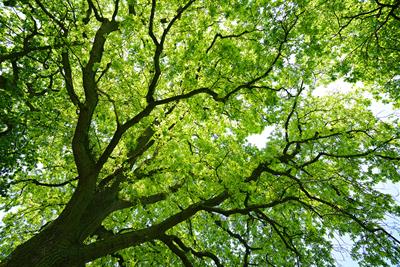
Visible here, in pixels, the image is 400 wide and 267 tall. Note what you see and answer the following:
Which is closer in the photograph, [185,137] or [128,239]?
[128,239]

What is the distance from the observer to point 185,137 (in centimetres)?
1008

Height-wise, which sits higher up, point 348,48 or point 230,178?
point 348,48

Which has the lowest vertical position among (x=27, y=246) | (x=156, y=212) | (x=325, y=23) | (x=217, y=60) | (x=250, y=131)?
(x=27, y=246)

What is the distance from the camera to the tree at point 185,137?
8.63 m

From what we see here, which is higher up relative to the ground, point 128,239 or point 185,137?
point 185,137

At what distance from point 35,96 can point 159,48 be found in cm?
493

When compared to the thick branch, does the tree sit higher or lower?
higher

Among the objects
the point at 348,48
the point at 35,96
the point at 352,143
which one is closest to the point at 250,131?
the point at 352,143

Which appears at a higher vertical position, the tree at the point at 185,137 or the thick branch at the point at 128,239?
the tree at the point at 185,137

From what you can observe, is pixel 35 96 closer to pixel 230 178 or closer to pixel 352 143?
pixel 230 178

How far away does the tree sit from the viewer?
8633 mm

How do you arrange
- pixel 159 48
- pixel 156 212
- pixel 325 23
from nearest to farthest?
pixel 159 48 < pixel 325 23 < pixel 156 212

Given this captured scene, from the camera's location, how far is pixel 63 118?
35.8 feet

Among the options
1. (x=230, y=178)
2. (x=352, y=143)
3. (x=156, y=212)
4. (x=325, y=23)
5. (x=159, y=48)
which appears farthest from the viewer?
(x=156, y=212)
